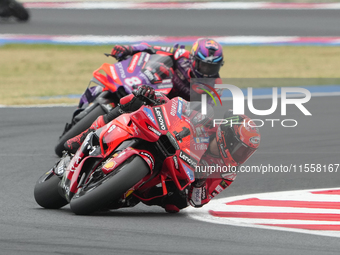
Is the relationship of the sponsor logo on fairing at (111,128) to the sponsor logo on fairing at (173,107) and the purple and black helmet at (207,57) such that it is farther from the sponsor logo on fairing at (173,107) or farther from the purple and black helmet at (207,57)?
the purple and black helmet at (207,57)

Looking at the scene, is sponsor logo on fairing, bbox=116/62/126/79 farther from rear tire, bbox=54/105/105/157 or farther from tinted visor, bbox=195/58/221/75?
tinted visor, bbox=195/58/221/75

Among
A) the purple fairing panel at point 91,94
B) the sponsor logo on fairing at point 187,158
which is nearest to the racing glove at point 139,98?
Answer: the sponsor logo on fairing at point 187,158

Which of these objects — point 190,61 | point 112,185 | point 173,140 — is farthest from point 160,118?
point 190,61

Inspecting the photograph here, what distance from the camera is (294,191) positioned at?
6.93 m

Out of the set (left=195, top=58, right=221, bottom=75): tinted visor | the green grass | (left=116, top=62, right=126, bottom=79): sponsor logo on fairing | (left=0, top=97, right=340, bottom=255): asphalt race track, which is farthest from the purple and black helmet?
the green grass

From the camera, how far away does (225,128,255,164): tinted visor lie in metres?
5.46

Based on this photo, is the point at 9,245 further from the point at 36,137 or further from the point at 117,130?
the point at 36,137

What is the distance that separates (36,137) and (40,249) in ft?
17.9

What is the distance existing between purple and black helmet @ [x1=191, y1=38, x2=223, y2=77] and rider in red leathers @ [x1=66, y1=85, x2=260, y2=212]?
1.68 meters

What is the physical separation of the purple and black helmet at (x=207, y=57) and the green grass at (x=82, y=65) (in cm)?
666

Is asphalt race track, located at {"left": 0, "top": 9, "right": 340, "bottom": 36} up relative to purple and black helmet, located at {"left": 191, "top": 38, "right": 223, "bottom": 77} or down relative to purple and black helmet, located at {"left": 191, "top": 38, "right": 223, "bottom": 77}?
up

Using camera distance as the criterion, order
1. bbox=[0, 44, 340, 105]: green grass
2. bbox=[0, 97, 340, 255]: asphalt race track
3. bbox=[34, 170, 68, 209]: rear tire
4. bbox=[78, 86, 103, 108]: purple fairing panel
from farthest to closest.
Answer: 1. bbox=[0, 44, 340, 105]: green grass
2. bbox=[78, 86, 103, 108]: purple fairing panel
3. bbox=[34, 170, 68, 209]: rear tire
4. bbox=[0, 97, 340, 255]: asphalt race track

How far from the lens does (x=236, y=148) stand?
5512mm

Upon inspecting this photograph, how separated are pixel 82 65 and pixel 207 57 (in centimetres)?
1074
